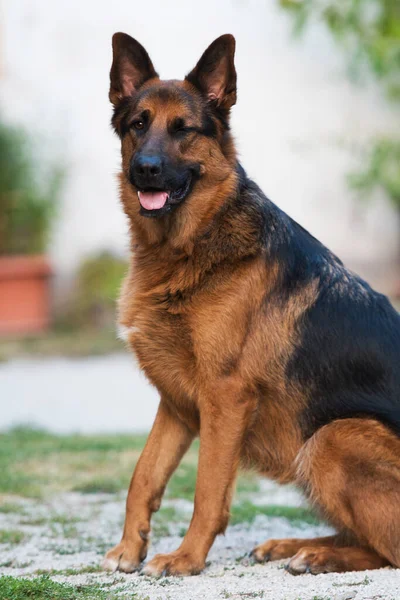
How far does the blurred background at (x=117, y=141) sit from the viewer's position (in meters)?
12.7

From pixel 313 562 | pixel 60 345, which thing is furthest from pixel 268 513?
pixel 60 345

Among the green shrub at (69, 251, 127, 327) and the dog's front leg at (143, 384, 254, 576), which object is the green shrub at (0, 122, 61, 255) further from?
the dog's front leg at (143, 384, 254, 576)

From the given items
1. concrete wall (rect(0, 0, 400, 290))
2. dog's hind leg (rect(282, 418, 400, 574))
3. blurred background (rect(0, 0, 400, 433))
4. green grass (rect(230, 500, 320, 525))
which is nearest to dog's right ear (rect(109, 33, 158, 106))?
dog's hind leg (rect(282, 418, 400, 574))

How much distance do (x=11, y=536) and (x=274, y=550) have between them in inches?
56.4

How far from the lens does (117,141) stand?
13.4m

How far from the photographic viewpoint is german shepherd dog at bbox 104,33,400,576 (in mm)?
4066

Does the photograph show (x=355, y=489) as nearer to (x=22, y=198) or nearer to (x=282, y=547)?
(x=282, y=547)

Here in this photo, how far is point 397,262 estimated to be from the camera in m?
14.0

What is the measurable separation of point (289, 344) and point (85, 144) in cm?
972

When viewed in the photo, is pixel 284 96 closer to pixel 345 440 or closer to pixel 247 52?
pixel 247 52

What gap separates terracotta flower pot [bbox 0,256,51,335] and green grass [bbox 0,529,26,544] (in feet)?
24.0

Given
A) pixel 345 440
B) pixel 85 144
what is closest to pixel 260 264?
pixel 345 440

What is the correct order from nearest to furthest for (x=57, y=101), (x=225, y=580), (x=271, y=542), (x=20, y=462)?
(x=225, y=580), (x=271, y=542), (x=20, y=462), (x=57, y=101)

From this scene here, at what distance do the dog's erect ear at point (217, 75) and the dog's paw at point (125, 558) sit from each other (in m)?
2.10
